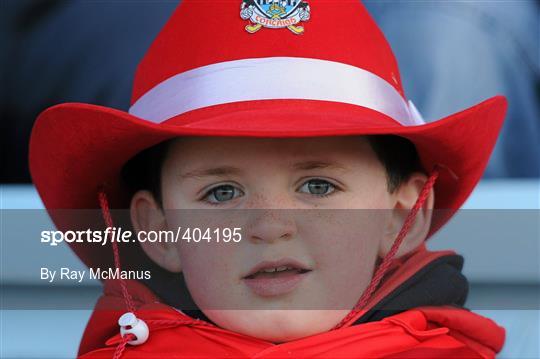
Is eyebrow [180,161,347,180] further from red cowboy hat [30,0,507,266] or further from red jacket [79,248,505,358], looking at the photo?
red jacket [79,248,505,358]

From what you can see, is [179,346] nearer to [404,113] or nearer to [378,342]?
[378,342]

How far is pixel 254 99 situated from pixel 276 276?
24 cm

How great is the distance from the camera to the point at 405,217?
1.57 metres

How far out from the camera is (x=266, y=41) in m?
1.46

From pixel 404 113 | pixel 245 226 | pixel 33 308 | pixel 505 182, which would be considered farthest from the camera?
pixel 505 182

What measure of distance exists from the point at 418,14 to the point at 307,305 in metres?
0.92

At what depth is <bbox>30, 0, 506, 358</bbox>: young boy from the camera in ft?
4.64

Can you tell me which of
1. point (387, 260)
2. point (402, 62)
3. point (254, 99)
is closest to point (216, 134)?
point (254, 99)

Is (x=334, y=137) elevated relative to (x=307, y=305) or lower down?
elevated

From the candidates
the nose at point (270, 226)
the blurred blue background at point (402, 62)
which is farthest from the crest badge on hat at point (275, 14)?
the blurred blue background at point (402, 62)

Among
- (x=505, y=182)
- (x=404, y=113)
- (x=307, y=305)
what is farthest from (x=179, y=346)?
(x=505, y=182)

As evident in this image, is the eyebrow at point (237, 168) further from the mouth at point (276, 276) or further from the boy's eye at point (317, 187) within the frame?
the mouth at point (276, 276)

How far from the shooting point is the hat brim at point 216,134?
1.38 metres

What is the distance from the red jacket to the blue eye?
179mm
